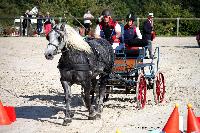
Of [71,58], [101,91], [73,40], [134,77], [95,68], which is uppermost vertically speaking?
[73,40]

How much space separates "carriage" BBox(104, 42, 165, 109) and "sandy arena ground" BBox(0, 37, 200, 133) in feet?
0.98

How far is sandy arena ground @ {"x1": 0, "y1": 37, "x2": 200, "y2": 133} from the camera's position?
31.2 ft

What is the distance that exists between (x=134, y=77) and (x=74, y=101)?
1552mm

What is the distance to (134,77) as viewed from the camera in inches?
460

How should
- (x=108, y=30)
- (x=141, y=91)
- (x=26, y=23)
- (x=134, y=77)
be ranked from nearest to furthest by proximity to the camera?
1. (x=141, y=91)
2. (x=108, y=30)
3. (x=134, y=77)
4. (x=26, y=23)

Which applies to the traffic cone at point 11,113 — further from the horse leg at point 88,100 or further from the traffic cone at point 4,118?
the horse leg at point 88,100

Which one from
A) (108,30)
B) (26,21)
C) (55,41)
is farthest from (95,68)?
(26,21)

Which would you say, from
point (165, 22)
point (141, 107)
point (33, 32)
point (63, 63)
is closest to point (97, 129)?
point (63, 63)

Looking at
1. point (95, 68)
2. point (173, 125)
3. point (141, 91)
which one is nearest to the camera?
point (173, 125)

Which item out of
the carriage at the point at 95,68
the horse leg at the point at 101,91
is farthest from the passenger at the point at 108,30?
the horse leg at the point at 101,91

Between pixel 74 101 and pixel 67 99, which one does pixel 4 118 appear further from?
pixel 74 101

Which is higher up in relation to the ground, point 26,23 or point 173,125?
point 26,23

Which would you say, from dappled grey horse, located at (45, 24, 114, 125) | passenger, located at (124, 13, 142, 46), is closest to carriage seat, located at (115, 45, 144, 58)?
passenger, located at (124, 13, 142, 46)

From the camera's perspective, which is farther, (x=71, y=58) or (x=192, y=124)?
(x=71, y=58)
